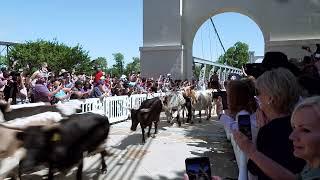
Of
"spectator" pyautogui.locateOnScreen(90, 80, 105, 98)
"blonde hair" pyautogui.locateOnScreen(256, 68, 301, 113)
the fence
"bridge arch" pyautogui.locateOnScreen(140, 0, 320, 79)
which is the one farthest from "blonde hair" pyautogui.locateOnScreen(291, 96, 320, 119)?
"bridge arch" pyautogui.locateOnScreen(140, 0, 320, 79)

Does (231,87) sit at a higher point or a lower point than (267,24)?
lower

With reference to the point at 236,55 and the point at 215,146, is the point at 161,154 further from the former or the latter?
the point at 236,55

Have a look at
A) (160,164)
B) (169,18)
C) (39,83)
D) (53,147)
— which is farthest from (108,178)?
(169,18)

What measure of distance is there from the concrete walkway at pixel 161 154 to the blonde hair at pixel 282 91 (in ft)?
16.9

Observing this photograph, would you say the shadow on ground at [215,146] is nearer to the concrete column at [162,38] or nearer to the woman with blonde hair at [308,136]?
the woman with blonde hair at [308,136]

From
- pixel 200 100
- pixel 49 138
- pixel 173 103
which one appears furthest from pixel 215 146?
pixel 200 100

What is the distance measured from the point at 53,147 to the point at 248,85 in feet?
10.7

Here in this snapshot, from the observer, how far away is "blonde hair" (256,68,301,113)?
105 inches

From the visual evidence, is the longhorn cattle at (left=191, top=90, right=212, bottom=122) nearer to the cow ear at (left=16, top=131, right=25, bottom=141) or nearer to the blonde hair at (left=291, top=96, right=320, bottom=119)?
the cow ear at (left=16, top=131, right=25, bottom=141)

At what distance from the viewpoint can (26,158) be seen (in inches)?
221

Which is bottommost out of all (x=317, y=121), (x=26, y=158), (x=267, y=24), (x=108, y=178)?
(x=108, y=178)

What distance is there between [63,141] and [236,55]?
109230 mm

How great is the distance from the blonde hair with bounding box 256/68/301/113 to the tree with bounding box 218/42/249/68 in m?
108

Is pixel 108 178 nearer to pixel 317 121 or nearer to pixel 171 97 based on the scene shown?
pixel 317 121
